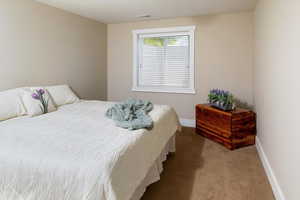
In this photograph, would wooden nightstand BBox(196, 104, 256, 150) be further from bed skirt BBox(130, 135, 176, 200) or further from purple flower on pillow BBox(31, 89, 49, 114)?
purple flower on pillow BBox(31, 89, 49, 114)

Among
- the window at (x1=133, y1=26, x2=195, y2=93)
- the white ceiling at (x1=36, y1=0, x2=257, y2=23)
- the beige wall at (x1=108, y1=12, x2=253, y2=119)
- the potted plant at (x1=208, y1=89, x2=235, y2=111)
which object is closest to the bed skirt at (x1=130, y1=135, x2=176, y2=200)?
the potted plant at (x1=208, y1=89, x2=235, y2=111)

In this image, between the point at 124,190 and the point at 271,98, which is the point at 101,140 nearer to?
the point at 124,190

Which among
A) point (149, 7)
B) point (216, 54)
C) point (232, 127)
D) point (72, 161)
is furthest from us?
point (216, 54)

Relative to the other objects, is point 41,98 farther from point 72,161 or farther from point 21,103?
point 72,161

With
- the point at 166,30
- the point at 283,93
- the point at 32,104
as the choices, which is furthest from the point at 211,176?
the point at 166,30

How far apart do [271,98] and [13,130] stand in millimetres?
2520

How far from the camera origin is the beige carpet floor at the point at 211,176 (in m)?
1.95

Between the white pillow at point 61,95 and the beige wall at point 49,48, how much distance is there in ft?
1.02

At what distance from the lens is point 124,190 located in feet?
4.24

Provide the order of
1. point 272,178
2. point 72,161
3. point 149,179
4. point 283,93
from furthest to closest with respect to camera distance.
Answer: point 272,178 → point 149,179 → point 283,93 → point 72,161

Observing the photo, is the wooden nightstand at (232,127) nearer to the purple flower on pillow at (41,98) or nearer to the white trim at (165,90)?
the white trim at (165,90)

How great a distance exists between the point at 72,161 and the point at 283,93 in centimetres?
170

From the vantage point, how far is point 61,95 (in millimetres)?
3082

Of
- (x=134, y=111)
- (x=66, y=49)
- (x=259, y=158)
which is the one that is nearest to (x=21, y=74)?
(x=66, y=49)
